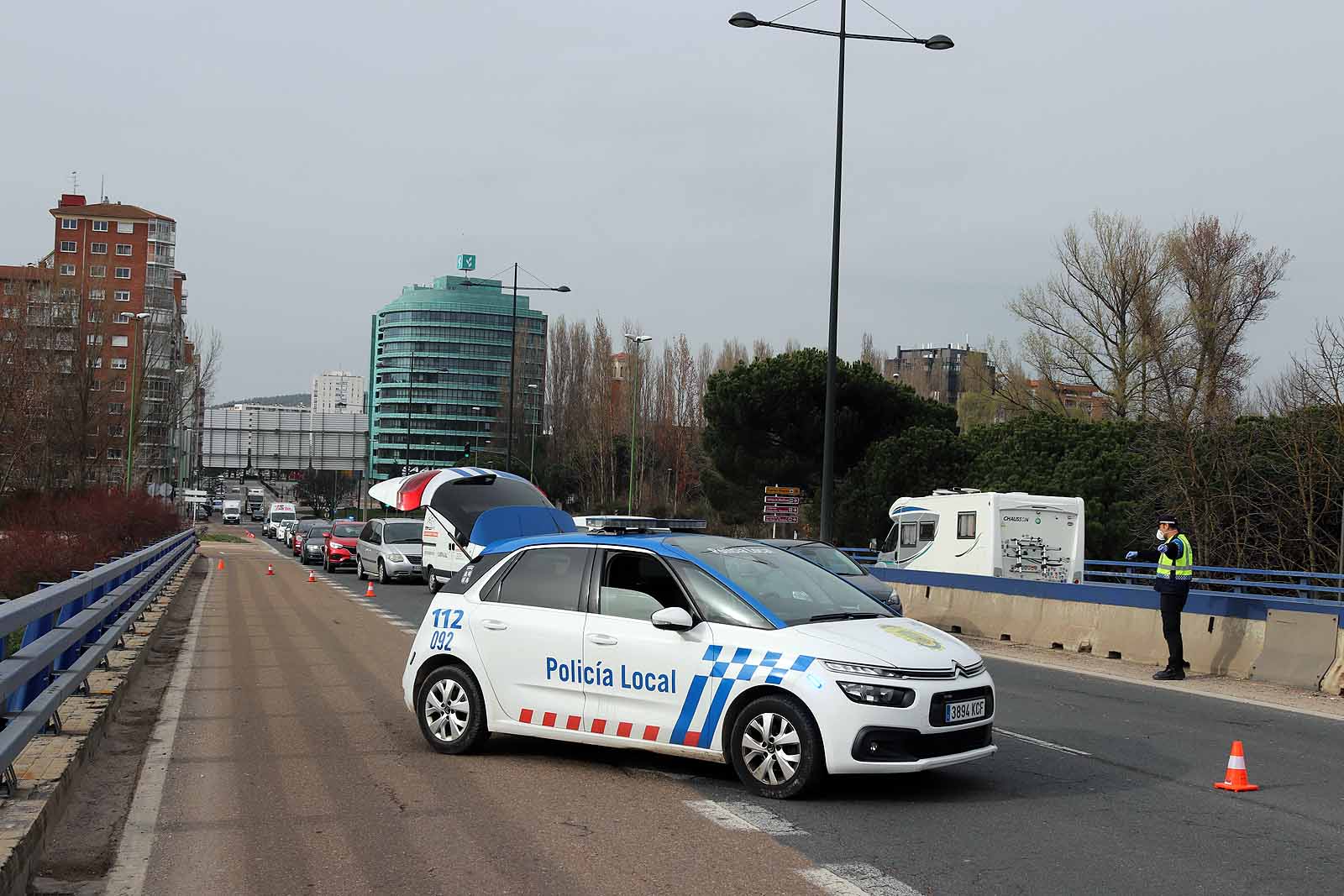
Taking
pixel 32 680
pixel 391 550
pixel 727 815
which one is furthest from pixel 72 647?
pixel 391 550

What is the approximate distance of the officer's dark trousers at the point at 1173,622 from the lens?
593 inches

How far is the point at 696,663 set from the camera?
7.92m

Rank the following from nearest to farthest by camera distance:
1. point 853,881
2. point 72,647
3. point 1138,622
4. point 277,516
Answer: point 853,881, point 72,647, point 1138,622, point 277,516

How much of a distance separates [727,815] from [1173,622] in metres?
9.66

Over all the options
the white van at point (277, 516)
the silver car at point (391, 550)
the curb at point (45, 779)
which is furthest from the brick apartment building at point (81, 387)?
the curb at point (45, 779)

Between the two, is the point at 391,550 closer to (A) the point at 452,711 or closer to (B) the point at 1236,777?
(A) the point at 452,711

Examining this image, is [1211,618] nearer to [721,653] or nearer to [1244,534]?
[721,653]

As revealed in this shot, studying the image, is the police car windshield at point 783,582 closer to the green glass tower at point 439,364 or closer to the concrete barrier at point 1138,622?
the concrete barrier at point 1138,622

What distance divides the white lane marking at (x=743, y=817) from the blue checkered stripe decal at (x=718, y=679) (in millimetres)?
451

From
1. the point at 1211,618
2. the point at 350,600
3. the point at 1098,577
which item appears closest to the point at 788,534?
the point at 1098,577

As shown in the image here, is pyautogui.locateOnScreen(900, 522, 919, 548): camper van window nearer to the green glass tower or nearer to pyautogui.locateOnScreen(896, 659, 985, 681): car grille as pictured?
pyautogui.locateOnScreen(896, 659, 985, 681): car grille

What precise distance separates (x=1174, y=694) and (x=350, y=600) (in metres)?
17.3

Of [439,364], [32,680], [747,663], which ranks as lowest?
[32,680]

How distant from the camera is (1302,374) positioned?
30.4m
